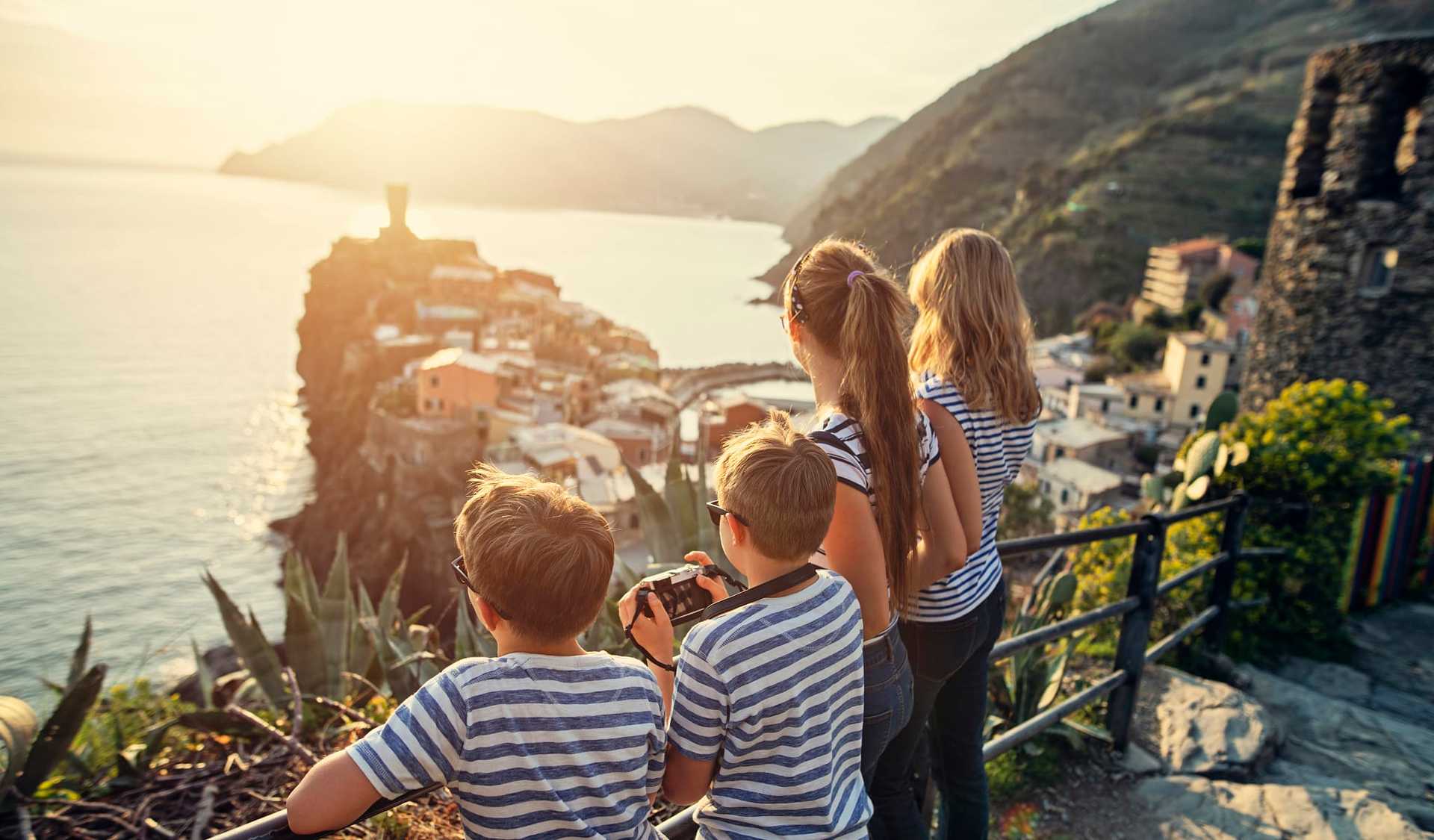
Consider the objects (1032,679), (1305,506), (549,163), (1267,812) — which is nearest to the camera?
(1267,812)

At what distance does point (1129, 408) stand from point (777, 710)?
29.3 m

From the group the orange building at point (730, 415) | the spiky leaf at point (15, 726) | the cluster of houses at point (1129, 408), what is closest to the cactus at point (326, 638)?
the spiky leaf at point (15, 726)

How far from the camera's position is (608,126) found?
189m

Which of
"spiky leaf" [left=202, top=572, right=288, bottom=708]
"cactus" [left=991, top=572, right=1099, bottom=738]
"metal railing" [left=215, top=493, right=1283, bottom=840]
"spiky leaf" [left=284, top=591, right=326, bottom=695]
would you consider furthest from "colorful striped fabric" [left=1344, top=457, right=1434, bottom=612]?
"spiky leaf" [left=202, top=572, right=288, bottom=708]

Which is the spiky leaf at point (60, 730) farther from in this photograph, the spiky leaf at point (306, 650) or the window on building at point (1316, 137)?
the window on building at point (1316, 137)

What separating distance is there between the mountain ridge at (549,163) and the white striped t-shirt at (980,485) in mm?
148938

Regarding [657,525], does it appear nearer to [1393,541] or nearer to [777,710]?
[777,710]

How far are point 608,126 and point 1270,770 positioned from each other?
199 m

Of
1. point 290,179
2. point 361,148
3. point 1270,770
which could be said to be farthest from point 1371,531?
point 290,179

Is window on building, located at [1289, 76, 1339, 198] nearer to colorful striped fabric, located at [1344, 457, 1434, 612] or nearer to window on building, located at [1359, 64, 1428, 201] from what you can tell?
window on building, located at [1359, 64, 1428, 201]

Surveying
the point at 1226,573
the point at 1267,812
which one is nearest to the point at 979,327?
the point at 1267,812

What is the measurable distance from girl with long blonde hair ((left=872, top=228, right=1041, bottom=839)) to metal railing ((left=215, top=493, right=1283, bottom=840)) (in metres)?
0.15

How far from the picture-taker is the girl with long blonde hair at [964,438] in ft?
5.55

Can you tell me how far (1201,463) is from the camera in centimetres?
375
